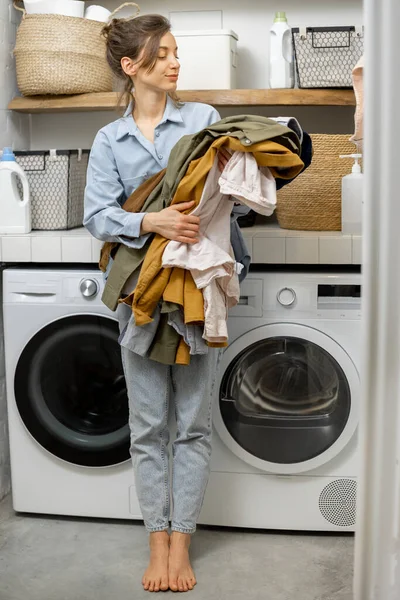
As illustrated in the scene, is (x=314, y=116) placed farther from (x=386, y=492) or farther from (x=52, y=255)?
(x=386, y=492)

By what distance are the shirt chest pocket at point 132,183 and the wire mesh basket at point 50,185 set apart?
2.08ft

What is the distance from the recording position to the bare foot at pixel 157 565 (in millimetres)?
2127

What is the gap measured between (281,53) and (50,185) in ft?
3.07

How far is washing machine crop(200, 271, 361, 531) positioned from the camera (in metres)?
2.33

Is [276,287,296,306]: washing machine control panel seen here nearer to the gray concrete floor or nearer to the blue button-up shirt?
the blue button-up shirt

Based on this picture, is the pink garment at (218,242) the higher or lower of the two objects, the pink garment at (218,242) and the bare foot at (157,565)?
the higher

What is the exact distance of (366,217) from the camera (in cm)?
75

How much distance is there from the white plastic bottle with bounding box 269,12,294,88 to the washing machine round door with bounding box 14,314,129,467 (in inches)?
42.6

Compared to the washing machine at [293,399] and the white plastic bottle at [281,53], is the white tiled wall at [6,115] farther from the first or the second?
the white plastic bottle at [281,53]

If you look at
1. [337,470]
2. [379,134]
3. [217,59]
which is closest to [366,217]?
[379,134]

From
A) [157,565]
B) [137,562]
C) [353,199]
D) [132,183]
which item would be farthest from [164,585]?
[353,199]

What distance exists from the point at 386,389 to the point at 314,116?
2417mm

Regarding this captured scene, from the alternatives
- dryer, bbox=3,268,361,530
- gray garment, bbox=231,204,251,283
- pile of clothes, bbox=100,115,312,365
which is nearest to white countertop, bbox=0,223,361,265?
dryer, bbox=3,268,361,530

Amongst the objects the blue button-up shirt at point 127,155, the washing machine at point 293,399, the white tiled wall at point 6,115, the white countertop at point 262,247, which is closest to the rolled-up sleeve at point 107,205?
the blue button-up shirt at point 127,155
